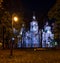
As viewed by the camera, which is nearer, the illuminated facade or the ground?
the ground

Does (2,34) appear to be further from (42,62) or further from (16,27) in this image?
(42,62)

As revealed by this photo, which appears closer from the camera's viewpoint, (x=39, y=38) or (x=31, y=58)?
(x=31, y=58)

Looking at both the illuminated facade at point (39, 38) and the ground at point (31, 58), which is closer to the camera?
the ground at point (31, 58)

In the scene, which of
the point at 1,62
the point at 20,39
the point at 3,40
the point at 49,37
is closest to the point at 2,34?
the point at 3,40

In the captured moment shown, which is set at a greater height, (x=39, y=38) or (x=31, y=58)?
(x=39, y=38)

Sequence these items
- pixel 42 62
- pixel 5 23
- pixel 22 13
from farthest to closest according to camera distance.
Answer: pixel 22 13
pixel 5 23
pixel 42 62

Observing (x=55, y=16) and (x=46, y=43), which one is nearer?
(x=55, y=16)

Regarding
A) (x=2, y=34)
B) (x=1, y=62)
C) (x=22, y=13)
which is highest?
(x=22, y=13)

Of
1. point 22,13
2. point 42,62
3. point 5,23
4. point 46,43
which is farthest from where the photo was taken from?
point 22,13

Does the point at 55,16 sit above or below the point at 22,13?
below

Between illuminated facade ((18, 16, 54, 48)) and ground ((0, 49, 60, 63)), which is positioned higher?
illuminated facade ((18, 16, 54, 48))

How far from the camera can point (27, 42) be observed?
45.7m

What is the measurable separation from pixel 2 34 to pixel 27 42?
570 centimetres

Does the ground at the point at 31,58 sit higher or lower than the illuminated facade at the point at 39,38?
lower
